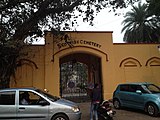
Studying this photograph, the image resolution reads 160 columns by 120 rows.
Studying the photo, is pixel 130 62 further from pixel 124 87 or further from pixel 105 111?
pixel 105 111

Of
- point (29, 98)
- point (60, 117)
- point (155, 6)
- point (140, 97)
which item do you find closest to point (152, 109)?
point (140, 97)

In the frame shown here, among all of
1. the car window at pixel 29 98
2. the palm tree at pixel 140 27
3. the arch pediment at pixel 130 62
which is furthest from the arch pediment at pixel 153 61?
the palm tree at pixel 140 27

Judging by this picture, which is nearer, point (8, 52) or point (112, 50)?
point (8, 52)

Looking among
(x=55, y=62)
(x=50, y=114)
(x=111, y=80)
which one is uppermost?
(x=55, y=62)

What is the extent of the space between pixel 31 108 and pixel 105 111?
3243mm

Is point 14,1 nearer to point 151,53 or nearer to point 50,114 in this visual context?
point 50,114

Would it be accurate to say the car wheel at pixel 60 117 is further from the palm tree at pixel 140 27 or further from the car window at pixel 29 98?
the palm tree at pixel 140 27

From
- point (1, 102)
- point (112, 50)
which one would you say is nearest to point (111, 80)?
point (112, 50)

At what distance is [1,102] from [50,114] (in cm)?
192

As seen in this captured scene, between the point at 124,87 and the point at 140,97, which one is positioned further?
the point at 124,87

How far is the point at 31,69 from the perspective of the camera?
60.2 ft

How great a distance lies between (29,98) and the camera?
10.5 m

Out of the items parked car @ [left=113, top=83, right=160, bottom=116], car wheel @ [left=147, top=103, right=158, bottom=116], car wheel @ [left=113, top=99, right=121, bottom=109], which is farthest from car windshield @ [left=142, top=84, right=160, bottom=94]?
car wheel @ [left=113, top=99, right=121, bottom=109]

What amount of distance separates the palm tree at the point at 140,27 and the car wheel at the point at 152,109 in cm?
2424
